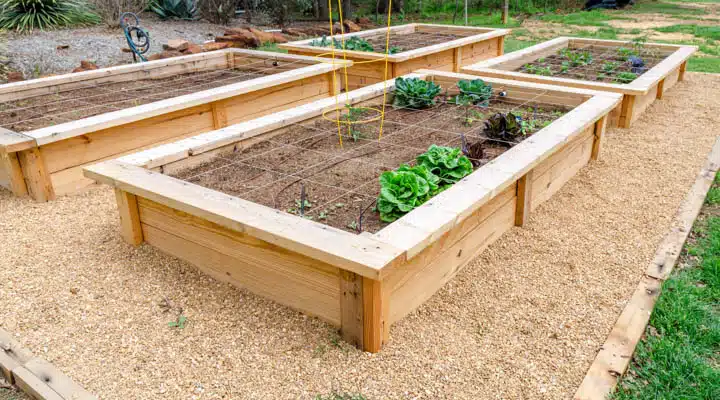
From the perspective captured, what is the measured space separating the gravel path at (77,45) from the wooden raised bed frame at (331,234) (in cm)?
492

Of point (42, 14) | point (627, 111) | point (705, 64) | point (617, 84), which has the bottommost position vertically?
point (705, 64)

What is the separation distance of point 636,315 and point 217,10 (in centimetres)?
1069

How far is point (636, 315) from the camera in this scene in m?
2.51

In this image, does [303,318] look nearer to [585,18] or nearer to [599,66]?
[599,66]

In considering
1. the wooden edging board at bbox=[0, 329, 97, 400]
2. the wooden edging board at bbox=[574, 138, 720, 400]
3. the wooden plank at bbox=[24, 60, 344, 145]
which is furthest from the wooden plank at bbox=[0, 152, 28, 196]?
the wooden edging board at bbox=[574, 138, 720, 400]

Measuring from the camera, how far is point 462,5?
15.2 m

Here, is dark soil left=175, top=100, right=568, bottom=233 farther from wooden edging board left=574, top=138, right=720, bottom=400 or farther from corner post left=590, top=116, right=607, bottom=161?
wooden edging board left=574, top=138, right=720, bottom=400

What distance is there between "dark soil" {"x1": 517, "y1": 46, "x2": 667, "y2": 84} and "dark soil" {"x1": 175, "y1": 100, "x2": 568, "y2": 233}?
150 cm

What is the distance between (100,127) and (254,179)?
130 cm

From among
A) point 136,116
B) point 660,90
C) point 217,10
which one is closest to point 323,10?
point 217,10

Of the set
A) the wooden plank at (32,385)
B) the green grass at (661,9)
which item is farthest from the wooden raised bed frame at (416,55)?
the green grass at (661,9)

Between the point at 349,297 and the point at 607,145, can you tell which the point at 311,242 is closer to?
the point at 349,297

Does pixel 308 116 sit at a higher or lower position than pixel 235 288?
higher

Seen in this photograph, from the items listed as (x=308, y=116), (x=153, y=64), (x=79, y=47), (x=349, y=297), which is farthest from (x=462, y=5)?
(x=349, y=297)
